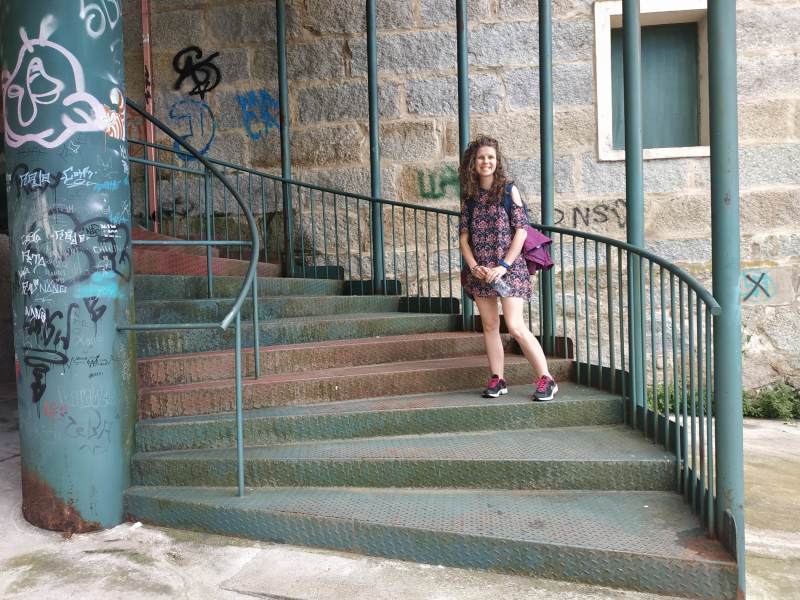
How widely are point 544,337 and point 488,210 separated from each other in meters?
1.22

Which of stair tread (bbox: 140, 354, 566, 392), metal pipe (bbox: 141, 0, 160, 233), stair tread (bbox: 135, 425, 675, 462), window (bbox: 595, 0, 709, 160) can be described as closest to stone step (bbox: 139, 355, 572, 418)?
stair tread (bbox: 140, 354, 566, 392)

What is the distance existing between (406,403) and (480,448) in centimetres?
61

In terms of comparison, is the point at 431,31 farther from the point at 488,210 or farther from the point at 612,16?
the point at 488,210

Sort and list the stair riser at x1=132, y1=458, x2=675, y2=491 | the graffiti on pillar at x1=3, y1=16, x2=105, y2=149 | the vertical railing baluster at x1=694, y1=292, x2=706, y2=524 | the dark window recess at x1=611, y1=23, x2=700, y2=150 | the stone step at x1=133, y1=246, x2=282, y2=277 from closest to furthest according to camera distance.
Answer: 1. the vertical railing baluster at x1=694, y1=292, x2=706, y2=524
2. the graffiti on pillar at x1=3, y1=16, x2=105, y2=149
3. the stair riser at x1=132, y1=458, x2=675, y2=491
4. the stone step at x1=133, y1=246, x2=282, y2=277
5. the dark window recess at x1=611, y1=23, x2=700, y2=150

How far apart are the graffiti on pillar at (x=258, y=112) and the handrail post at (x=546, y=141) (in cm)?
294

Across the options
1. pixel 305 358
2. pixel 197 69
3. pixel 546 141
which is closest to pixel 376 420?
pixel 305 358

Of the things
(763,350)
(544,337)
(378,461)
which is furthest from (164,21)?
(763,350)

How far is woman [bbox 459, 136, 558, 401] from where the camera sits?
3.86 metres

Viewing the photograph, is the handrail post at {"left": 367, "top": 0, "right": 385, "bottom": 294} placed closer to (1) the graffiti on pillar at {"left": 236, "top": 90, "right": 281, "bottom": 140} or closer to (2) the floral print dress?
(1) the graffiti on pillar at {"left": 236, "top": 90, "right": 281, "bottom": 140}

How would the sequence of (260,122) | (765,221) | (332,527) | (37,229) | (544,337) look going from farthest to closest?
(260,122) < (765,221) < (544,337) < (37,229) < (332,527)

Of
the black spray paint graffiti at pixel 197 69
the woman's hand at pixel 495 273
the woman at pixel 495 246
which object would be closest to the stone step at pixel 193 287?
the woman at pixel 495 246

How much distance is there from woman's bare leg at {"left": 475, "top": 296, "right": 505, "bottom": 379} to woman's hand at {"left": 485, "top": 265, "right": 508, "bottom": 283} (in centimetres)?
18

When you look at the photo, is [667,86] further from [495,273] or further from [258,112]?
[258,112]

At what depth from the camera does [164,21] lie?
6.84 metres
